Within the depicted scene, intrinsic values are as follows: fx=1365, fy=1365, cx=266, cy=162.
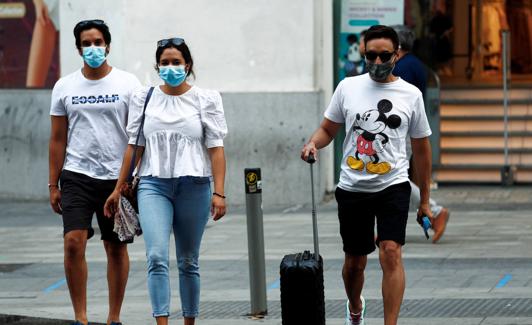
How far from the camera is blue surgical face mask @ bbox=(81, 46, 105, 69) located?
324 inches

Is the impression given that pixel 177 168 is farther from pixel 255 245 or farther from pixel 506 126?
pixel 506 126

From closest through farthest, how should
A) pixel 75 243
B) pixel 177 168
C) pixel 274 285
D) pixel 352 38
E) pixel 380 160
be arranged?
pixel 380 160 → pixel 177 168 → pixel 75 243 → pixel 274 285 → pixel 352 38

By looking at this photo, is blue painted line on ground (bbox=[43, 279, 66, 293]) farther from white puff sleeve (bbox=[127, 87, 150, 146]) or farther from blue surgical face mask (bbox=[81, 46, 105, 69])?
white puff sleeve (bbox=[127, 87, 150, 146])

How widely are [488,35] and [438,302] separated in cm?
1245

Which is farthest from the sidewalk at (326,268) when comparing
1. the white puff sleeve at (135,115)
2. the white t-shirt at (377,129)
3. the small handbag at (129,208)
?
the white puff sleeve at (135,115)


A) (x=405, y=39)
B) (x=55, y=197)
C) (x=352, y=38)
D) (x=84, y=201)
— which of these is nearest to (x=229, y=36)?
(x=352, y=38)

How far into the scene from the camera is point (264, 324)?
8.74 meters

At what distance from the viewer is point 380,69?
7719 millimetres

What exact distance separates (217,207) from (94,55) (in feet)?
4.08

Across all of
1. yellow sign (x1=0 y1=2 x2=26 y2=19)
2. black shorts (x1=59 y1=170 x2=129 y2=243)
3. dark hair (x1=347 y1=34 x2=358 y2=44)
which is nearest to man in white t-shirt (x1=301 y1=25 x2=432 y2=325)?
black shorts (x1=59 y1=170 x2=129 y2=243)

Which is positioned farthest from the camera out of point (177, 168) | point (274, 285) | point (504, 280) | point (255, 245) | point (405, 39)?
point (405, 39)

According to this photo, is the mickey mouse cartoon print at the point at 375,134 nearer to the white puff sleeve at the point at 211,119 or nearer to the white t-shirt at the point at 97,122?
the white puff sleeve at the point at 211,119

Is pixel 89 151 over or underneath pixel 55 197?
over

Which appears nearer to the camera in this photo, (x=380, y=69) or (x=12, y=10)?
(x=380, y=69)
